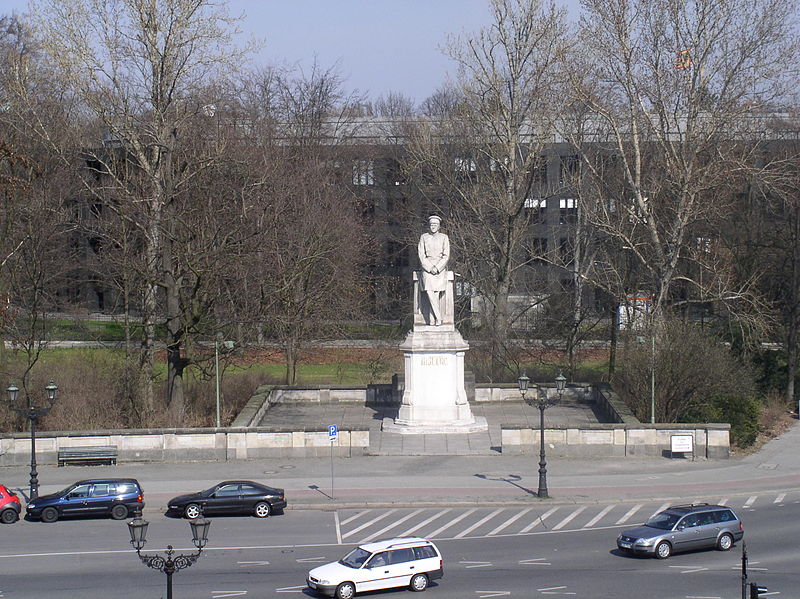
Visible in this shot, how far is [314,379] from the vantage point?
55.0 metres

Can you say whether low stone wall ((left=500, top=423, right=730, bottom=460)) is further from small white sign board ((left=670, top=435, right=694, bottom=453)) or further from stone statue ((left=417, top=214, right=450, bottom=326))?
stone statue ((left=417, top=214, right=450, bottom=326))

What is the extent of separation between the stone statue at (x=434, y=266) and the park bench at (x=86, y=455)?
470 inches

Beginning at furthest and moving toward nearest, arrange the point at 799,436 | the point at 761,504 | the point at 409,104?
the point at 409,104
the point at 799,436
the point at 761,504

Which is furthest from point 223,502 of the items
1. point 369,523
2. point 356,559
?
point 356,559

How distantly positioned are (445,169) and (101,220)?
815 inches

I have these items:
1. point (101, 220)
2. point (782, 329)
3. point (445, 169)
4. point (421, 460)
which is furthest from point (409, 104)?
point (421, 460)

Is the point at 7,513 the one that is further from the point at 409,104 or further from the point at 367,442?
the point at 409,104

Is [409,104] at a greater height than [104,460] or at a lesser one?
greater

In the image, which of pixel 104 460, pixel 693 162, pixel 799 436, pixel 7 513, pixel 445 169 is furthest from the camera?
pixel 445 169

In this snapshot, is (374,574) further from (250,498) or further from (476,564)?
(250,498)

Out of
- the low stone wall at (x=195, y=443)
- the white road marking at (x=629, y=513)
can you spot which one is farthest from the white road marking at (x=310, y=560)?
the low stone wall at (x=195, y=443)

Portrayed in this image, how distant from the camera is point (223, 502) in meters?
26.6

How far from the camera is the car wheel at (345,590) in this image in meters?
19.2

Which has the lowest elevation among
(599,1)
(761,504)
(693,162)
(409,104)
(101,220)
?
(761,504)
